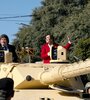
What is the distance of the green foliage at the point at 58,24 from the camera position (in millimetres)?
36312

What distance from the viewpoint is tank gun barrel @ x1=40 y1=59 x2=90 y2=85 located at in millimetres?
7875

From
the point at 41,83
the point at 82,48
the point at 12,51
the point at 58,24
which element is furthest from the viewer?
the point at 58,24

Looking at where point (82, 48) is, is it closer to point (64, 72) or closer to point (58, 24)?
point (58, 24)

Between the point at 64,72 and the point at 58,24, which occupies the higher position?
the point at 58,24

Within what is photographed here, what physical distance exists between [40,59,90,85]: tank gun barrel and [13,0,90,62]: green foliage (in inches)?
986

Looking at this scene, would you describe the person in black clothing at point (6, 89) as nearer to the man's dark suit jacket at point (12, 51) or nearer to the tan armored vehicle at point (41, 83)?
the tan armored vehicle at point (41, 83)

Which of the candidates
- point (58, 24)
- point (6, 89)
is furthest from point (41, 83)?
point (58, 24)

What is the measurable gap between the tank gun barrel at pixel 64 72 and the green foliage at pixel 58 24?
25.0 meters

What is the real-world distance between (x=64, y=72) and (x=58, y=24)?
32960 mm

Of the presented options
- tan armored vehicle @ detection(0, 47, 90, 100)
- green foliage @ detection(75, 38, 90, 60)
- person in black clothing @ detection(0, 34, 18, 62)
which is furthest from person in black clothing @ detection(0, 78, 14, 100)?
green foliage @ detection(75, 38, 90, 60)

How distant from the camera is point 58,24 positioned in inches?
1633

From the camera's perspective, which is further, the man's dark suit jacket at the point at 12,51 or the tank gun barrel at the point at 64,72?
the man's dark suit jacket at the point at 12,51

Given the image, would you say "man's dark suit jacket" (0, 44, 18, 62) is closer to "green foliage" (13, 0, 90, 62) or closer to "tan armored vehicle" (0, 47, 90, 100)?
"tan armored vehicle" (0, 47, 90, 100)

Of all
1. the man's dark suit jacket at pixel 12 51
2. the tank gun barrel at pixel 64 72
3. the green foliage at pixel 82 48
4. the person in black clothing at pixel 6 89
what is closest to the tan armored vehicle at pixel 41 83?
the tank gun barrel at pixel 64 72
